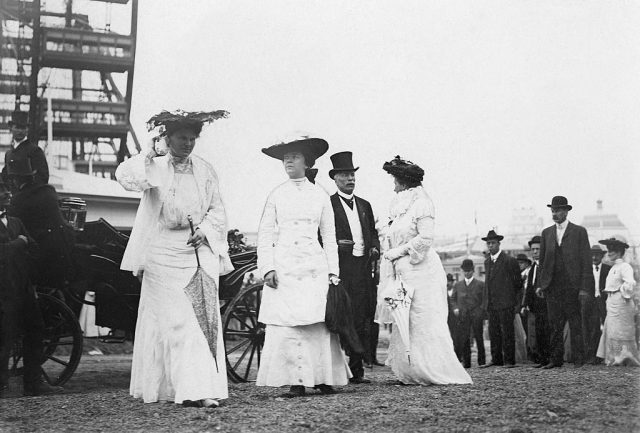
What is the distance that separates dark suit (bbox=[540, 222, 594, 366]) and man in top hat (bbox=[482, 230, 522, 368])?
48.1 inches

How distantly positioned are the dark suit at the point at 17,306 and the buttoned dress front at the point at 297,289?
193cm

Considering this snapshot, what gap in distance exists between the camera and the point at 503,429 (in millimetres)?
4016

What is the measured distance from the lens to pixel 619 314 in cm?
1007

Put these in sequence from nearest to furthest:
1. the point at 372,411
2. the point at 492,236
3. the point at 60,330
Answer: the point at 372,411 < the point at 60,330 < the point at 492,236

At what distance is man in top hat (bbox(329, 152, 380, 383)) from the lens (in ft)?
23.9

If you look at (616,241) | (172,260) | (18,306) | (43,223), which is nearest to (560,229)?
(616,241)

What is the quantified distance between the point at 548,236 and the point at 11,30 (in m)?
6.55

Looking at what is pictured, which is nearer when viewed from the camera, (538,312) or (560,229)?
(560,229)

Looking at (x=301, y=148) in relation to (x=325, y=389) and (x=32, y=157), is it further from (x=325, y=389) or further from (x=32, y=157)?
(x=32, y=157)

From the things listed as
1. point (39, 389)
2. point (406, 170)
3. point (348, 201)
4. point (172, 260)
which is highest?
point (406, 170)

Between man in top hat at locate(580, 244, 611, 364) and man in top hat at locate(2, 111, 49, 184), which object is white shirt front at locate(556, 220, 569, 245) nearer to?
man in top hat at locate(580, 244, 611, 364)

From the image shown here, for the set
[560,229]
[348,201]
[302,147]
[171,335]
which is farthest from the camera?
[560,229]

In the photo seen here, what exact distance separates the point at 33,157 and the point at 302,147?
2.54 metres

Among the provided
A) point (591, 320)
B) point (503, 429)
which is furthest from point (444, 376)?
point (591, 320)
